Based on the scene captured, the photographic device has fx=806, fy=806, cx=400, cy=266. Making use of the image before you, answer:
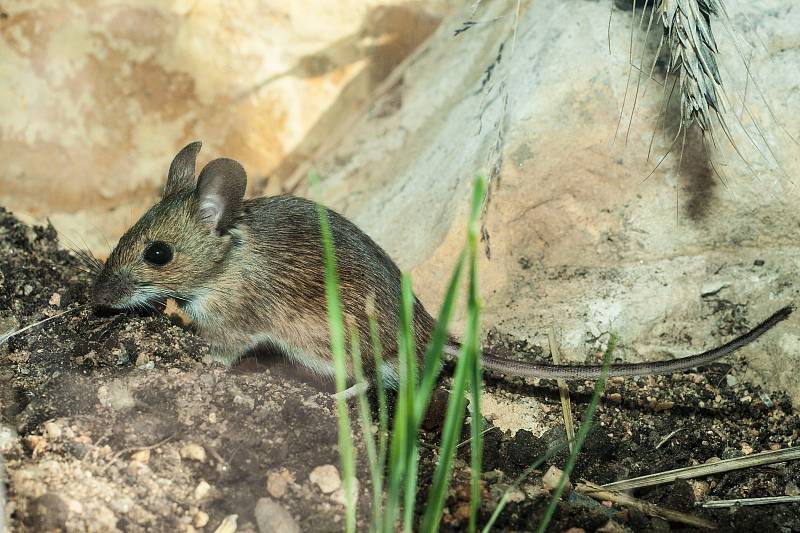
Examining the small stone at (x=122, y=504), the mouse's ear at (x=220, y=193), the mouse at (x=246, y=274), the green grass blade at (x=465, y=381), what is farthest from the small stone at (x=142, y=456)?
the mouse's ear at (x=220, y=193)

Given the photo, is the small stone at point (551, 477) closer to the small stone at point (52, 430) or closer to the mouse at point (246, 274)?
the mouse at point (246, 274)

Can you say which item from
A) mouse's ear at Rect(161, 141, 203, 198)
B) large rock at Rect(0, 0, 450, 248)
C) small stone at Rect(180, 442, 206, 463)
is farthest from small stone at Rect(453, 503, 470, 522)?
large rock at Rect(0, 0, 450, 248)

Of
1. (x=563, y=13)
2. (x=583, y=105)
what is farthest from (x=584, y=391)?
(x=563, y=13)

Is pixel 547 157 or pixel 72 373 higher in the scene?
pixel 547 157

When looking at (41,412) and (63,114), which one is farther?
(63,114)

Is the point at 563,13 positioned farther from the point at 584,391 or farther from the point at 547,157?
the point at 584,391

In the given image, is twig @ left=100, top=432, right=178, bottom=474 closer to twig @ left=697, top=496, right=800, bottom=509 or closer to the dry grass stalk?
twig @ left=697, top=496, right=800, bottom=509
